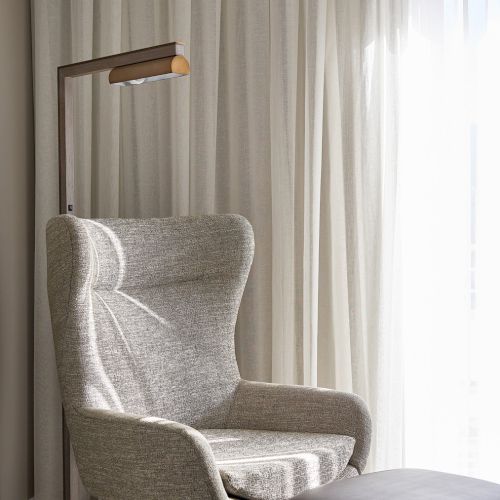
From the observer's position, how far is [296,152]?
9.71ft

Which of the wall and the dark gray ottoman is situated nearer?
the dark gray ottoman

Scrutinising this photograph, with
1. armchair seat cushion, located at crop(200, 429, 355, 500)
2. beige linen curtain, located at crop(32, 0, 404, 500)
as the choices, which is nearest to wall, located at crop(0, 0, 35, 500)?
beige linen curtain, located at crop(32, 0, 404, 500)

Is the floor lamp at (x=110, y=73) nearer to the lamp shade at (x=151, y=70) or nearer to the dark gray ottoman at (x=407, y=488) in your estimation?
the lamp shade at (x=151, y=70)

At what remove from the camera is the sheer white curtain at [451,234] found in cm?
274

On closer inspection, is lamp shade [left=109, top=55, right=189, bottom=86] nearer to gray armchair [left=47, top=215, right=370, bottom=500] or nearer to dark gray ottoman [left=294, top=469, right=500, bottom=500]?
gray armchair [left=47, top=215, right=370, bottom=500]

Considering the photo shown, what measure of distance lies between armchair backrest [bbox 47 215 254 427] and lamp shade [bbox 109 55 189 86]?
456 millimetres

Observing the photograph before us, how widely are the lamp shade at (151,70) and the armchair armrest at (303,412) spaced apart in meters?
1.08

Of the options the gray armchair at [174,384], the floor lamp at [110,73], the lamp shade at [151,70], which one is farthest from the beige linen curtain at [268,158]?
the lamp shade at [151,70]

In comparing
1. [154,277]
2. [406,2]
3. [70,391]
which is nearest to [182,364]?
[154,277]

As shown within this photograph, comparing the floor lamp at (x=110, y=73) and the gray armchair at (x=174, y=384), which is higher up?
the floor lamp at (x=110, y=73)

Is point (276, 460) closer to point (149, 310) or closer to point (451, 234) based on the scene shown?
point (149, 310)

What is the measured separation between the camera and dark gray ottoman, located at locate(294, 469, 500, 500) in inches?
70.7

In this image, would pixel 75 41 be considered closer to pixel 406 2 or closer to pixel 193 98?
pixel 193 98

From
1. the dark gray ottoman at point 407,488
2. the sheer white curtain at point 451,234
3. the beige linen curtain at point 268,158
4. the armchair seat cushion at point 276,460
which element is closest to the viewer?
the dark gray ottoman at point 407,488
